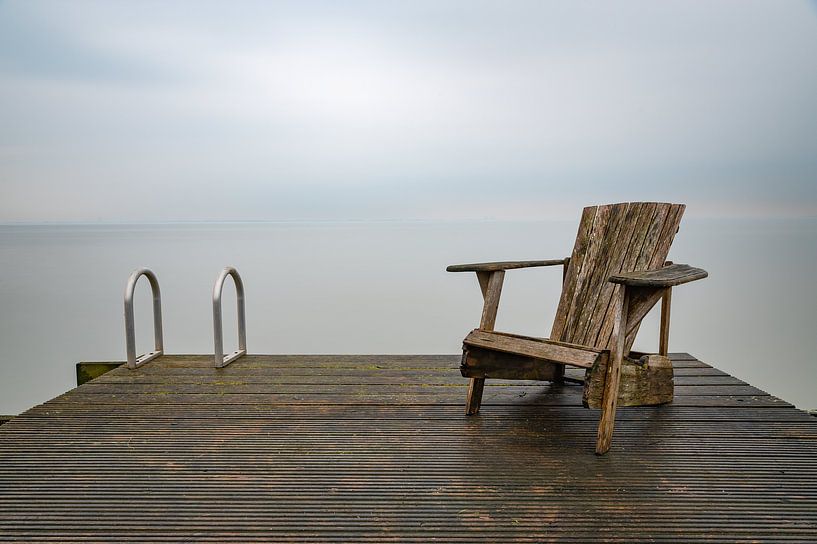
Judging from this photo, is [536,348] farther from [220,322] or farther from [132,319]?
[132,319]

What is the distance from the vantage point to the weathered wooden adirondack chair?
6.93 ft

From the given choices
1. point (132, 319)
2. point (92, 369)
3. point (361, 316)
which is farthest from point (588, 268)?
point (361, 316)

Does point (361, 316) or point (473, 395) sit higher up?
point (473, 395)

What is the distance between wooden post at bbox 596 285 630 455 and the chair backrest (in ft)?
1.45

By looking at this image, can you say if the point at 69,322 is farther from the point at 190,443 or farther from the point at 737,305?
the point at 737,305

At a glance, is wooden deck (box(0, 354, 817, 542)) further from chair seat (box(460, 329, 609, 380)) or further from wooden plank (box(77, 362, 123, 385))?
wooden plank (box(77, 362, 123, 385))

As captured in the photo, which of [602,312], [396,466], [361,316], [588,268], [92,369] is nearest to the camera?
[396,466]

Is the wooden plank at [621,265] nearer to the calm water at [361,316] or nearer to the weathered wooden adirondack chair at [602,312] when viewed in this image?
the weathered wooden adirondack chair at [602,312]

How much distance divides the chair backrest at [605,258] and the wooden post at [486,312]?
41cm

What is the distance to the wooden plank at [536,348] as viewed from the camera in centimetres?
210

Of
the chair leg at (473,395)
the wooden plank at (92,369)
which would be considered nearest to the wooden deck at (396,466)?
the chair leg at (473,395)

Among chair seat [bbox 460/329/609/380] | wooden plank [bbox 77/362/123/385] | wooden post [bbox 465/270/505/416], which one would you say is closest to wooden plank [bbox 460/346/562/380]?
chair seat [bbox 460/329/609/380]

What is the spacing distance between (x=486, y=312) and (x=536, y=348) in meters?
0.39

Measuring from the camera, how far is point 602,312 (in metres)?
2.65
